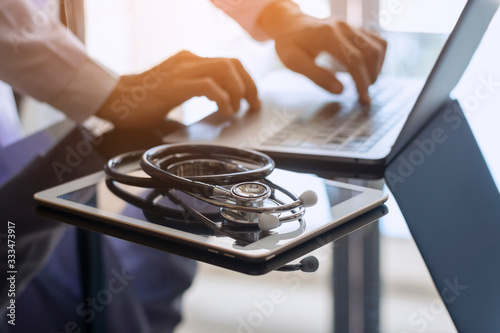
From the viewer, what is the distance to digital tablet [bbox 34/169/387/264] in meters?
0.49

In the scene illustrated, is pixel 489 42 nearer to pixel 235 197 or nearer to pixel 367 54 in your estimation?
pixel 367 54

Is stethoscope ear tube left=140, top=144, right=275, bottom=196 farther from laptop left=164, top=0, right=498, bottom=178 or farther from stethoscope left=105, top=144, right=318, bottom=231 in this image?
laptop left=164, top=0, right=498, bottom=178

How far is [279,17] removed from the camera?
1.26m

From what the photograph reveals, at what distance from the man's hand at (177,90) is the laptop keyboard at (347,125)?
108 millimetres

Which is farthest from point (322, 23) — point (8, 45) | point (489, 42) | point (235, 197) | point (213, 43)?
point (213, 43)

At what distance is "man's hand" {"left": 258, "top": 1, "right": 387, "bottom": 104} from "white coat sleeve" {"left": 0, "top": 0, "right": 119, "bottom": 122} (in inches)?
13.2

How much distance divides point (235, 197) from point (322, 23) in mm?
667

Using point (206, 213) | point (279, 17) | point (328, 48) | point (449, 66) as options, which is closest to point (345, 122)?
point (449, 66)

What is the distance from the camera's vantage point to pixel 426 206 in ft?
1.94

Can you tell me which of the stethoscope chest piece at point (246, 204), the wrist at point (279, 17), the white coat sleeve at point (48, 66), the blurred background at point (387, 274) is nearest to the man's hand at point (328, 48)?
the wrist at point (279, 17)

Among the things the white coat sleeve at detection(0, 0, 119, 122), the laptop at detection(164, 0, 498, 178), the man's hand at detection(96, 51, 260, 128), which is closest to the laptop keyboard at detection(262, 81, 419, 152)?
the laptop at detection(164, 0, 498, 178)

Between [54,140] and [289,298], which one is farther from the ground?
[289,298]

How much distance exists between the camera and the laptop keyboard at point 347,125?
77 cm

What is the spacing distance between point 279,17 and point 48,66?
51cm
